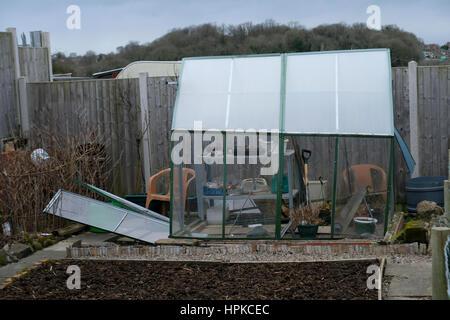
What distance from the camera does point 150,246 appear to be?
799 centimetres

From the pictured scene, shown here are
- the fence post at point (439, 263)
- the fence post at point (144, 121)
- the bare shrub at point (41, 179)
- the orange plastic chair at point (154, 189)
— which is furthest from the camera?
the fence post at point (144, 121)

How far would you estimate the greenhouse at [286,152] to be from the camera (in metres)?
8.03

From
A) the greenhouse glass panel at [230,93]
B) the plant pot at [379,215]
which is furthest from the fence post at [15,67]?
the plant pot at [379,215]

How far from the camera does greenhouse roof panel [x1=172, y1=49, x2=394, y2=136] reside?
26.6ft

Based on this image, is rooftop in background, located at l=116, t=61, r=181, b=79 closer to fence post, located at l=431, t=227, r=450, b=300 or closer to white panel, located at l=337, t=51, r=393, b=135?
white panel, located at l=337, t=51, r=393, b=135

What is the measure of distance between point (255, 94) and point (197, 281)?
123 inches

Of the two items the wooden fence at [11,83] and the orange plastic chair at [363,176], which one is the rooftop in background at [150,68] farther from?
the orange plastic chair at [363,176]

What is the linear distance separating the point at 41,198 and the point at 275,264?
13.4 ft

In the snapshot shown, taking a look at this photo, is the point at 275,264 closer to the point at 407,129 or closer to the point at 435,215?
the point at 435,215

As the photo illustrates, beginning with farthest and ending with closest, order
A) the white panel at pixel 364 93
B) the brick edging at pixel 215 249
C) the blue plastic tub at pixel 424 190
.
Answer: the blue plastic tub at pixel 424 190 < the white panel at pixel 364 93 < the brick edging at pixel 215 249

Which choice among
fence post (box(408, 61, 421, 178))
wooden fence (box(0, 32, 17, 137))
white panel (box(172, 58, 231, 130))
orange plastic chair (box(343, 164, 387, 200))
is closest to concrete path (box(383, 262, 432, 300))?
orange plastic chair (box(343, 164, 387, 200))
